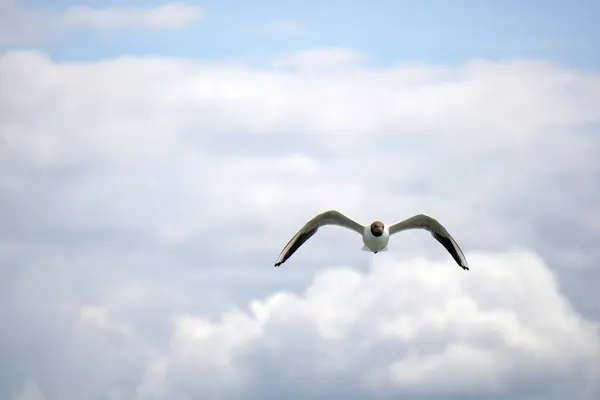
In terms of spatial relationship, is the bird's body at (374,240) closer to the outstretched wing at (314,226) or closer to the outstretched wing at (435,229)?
the outstretched wing at (314,226)

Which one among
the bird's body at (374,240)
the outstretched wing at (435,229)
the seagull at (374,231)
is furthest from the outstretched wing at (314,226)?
the outstretched wing at (435,229)

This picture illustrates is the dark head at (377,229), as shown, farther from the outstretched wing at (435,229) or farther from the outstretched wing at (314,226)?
the outstretched wing at (435,229)

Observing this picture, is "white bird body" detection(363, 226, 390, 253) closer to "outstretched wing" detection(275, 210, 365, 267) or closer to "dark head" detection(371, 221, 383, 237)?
"dark head" detection(371, 221, 383, 237)

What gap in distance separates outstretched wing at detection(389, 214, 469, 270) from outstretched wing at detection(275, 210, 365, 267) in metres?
2.16

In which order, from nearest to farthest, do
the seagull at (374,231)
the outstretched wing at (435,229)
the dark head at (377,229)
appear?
the dark head at (377,229), the seagull at (374,231), the outstretched wing at (435,229)

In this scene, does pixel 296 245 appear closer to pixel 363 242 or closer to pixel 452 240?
pixel 363 242

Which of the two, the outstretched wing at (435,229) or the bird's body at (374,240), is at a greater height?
the outstretched wing at (435,229)

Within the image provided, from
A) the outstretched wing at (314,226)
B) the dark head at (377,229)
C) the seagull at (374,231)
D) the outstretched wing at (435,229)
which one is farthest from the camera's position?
the outstretched wing at (435,229)

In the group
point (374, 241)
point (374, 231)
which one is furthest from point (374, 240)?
point (374, 231)

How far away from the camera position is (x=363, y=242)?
4816 cm

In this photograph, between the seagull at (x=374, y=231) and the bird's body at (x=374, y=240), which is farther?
the seagull at (x=374, y=231)

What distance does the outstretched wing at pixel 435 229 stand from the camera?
49.7 meters

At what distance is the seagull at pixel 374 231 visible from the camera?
47.8 meters

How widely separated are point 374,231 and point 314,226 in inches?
143
